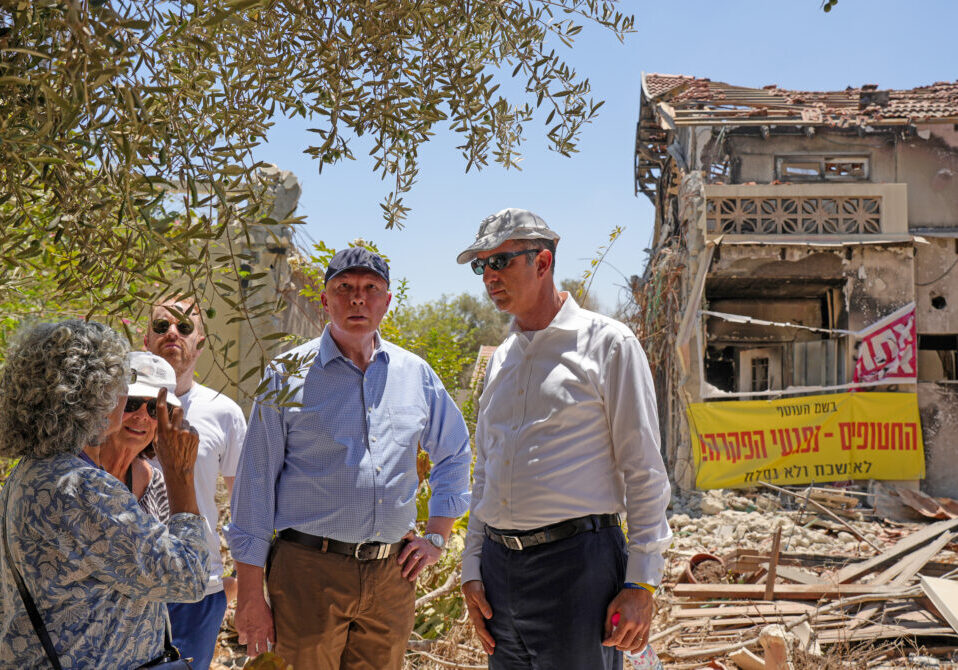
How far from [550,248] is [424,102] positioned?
103 centimetres

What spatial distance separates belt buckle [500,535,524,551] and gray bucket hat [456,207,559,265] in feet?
3.40

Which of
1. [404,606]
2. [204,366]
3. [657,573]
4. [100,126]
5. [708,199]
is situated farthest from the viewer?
[708,199]

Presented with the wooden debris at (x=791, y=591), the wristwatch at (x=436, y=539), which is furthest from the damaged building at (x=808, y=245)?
the wristwatch at (x=436, y=539)

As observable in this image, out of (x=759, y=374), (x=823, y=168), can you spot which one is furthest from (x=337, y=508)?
(x=759, y=374)

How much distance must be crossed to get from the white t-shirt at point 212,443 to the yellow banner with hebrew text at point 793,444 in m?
11.0

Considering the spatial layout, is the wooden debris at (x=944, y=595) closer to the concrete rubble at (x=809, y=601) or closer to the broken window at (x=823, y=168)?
the concrete rubble at (x=809, y=601)

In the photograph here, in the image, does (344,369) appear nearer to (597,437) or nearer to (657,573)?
(597,437)

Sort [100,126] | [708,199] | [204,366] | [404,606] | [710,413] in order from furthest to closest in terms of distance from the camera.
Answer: [708,199] < [710,413] < [204,366] < [404,606] < [100,126]

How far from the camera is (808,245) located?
14.5 m

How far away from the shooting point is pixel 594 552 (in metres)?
2.72

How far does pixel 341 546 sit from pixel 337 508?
15cm

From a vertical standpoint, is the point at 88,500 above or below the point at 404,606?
above

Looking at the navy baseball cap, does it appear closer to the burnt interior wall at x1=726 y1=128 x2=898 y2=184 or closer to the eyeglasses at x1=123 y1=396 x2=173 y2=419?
the eyeglasses at x1=123 y1=396 x2=173 y2=419

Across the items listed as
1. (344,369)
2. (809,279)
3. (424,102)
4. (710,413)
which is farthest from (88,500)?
(809,279)
